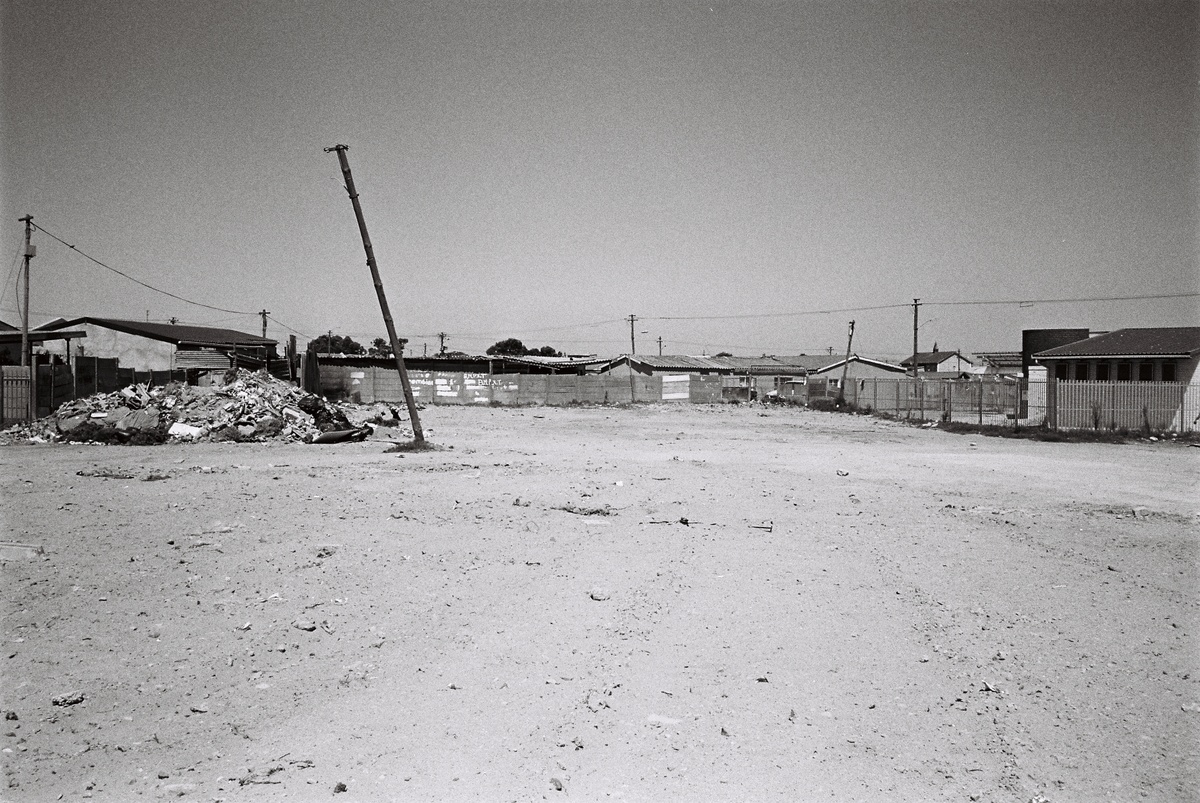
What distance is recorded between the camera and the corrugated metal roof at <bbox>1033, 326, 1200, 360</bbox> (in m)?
27.5

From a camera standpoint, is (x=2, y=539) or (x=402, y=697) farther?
(x=2, y=539)

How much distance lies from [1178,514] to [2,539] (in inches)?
501

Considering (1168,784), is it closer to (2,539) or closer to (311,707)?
(311,707)

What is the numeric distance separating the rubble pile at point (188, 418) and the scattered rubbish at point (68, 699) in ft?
47.8

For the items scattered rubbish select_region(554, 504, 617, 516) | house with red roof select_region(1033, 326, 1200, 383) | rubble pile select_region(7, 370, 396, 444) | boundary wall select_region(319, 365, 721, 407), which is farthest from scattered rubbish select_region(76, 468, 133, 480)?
house with red roof select_region(1033, 326, 1200, 383)

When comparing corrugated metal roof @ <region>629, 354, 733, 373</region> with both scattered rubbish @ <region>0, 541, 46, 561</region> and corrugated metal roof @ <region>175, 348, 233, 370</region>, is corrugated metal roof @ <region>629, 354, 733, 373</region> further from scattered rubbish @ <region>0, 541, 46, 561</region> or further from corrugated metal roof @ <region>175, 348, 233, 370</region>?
scattered rubbish @ <region>0, 541, 46, 561</region>

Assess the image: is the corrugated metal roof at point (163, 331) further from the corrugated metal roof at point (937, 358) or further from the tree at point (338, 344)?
the corrugated metal roof at point (937, 358)

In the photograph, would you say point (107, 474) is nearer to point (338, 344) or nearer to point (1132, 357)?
point (1132, 357)

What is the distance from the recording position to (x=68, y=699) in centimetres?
391

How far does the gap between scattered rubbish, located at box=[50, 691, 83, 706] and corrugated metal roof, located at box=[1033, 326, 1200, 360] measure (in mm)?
32777

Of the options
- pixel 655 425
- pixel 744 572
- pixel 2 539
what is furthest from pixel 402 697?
pixel 655 425

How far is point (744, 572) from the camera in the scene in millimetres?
6496

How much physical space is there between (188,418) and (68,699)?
1593cm

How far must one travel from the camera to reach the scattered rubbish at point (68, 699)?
3.89 m
